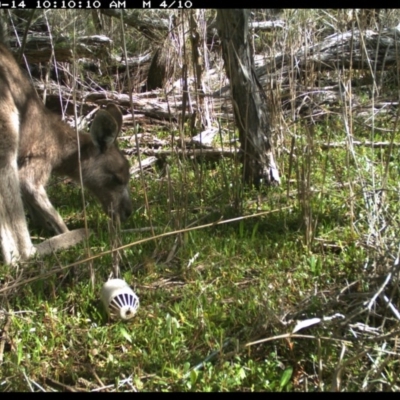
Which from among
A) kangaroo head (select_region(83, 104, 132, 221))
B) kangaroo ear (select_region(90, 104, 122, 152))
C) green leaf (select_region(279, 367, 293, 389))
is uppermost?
kangaroo ear (select_region(90, 104, 122, 152))

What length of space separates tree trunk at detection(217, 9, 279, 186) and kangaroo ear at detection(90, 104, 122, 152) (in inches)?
45.2

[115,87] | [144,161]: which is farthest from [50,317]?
[115,87]

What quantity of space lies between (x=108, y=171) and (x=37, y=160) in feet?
2.47

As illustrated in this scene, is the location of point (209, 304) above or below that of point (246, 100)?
below

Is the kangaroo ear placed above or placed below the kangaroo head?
above

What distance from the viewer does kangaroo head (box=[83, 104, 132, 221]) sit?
6121mm

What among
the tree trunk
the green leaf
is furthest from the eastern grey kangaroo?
the green leaf

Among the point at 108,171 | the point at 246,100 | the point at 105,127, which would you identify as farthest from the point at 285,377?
the point at 108,171

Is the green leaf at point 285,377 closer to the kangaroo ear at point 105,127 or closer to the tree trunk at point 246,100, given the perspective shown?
the tree trunk at point 246,100

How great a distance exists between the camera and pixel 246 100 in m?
5.74

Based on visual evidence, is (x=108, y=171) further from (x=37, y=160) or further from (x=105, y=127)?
(x=37, y=160)

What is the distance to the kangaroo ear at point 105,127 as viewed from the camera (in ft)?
19.1

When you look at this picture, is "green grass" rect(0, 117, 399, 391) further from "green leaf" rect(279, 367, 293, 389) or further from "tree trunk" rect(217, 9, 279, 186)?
"tree trunk" rect(217, 9, 279, 186)

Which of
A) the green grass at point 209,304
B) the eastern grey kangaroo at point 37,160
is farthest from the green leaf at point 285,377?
the eastern grey kangaroo at point 37,160
